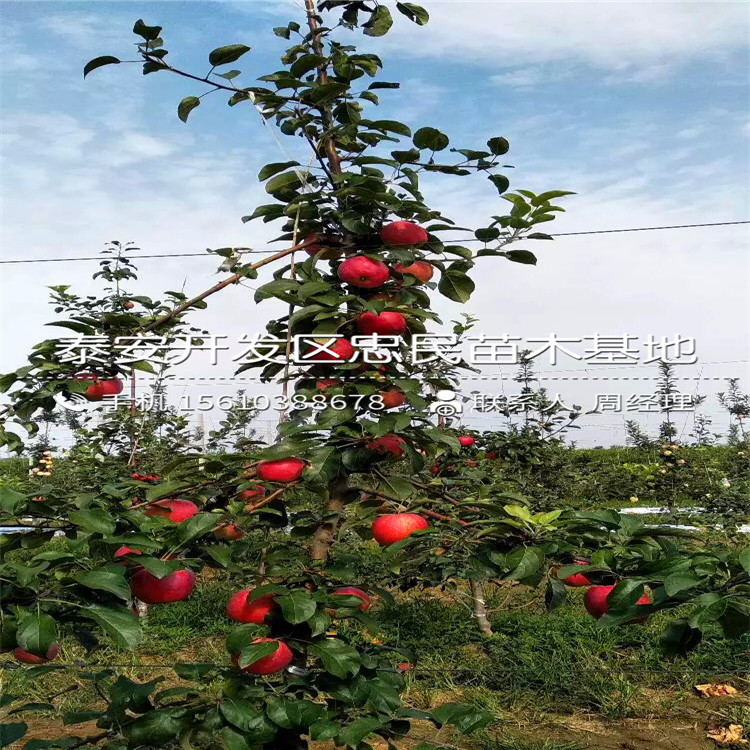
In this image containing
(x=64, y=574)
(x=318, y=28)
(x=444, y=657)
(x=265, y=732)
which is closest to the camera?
(x=64, y=574)

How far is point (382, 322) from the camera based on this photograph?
1654mm

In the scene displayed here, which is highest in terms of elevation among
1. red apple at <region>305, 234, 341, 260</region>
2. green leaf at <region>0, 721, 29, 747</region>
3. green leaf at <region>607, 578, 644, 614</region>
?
red apple at <region>305, 234, 341, 260</region>

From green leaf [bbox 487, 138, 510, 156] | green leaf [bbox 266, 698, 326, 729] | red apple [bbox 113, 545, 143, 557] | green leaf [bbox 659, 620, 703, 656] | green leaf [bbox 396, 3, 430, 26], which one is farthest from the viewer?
green leaf [bbox 396, 3, 430, 26]

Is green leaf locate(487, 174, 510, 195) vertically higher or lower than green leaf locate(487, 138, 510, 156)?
→ lower

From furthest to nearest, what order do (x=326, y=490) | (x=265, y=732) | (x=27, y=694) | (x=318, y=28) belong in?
1. (x=27, y=694)
2. (x=318, y=28)
3. (x=326, y=490)
4. (x=265, y=732)

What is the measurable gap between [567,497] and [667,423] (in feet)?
18.2

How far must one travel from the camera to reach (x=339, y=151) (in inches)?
70.9

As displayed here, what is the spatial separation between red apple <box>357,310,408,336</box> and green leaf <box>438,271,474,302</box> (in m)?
0.18

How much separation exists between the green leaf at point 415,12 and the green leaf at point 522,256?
65 cm

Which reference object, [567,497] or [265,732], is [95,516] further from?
[567,497]

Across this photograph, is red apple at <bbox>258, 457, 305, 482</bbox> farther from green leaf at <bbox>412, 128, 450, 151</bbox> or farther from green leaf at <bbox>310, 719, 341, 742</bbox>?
green leaf at <bbox>412, 128, 450, 151</bbox>

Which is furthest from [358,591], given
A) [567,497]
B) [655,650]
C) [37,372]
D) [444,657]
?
[567,497]

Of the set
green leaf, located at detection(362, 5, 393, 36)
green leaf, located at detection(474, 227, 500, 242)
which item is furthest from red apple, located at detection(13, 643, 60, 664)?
green leaf, located at detection(362, 5, 393, 36)

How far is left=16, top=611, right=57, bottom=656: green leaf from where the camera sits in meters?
1.02
